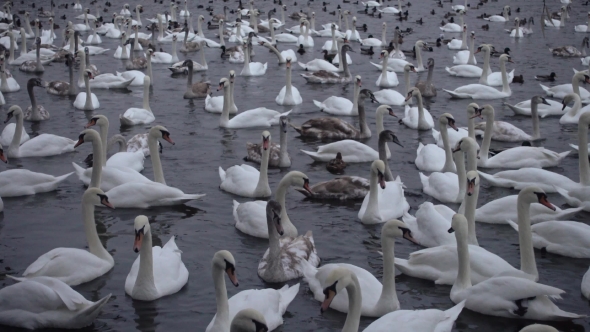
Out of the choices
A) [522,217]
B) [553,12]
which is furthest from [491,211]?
[553,12]

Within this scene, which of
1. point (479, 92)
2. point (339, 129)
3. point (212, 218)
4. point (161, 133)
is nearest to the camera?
point (212, 218)

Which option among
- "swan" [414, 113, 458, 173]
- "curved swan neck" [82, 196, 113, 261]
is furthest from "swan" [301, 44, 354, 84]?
"curved swan neck" [82, 196, 113, 261]

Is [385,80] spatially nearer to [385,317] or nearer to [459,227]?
[459,227]

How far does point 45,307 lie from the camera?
320 inches

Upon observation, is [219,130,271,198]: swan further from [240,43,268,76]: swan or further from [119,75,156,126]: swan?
[240,43,268,76]: swan

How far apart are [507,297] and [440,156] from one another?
599 centimetres

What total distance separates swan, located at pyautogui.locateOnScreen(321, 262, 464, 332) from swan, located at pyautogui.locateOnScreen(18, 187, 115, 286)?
11.0ft

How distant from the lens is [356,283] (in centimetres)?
748

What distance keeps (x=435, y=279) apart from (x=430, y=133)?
26.0 ft

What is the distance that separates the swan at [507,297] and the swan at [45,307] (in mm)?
3692

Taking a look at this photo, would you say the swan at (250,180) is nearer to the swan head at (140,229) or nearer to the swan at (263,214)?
the swan at (263,214)

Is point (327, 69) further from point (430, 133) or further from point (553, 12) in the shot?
point (553, 12)

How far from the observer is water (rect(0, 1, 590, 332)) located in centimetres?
881

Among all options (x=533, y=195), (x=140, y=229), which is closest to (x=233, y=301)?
(x=140, y=229)
